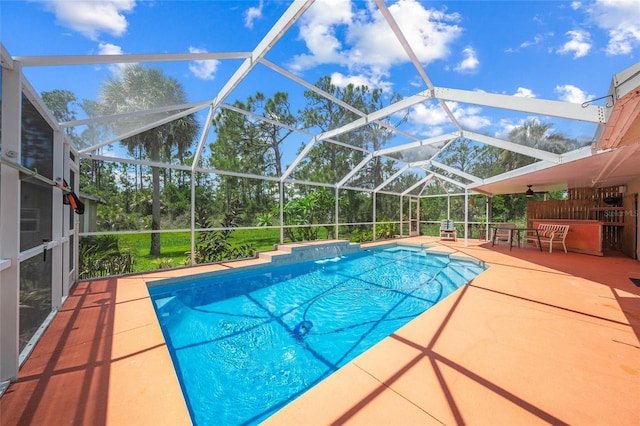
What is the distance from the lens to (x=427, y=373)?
7.06 ft

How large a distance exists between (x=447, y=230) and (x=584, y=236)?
513 centimetres

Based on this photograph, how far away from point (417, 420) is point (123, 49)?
17.4 ft

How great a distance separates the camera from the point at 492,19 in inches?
193

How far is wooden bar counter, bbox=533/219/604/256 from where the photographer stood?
27.0 feet

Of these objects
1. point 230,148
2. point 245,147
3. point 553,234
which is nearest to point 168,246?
point 230,148

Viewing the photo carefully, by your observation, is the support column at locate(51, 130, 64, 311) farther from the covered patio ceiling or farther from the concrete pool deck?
the covered patio ceiling

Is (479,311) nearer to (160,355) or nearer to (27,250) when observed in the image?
(160,355)

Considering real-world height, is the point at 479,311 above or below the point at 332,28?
below

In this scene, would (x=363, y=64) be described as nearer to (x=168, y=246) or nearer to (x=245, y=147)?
(x=245, y=147)

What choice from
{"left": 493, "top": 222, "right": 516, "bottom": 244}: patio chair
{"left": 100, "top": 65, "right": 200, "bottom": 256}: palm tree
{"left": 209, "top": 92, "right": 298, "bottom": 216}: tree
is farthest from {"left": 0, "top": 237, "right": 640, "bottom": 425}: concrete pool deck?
{"left": 493, "top": 222, "right": 516, "bottom": 244}: patio chair

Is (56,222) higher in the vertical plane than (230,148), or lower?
lower

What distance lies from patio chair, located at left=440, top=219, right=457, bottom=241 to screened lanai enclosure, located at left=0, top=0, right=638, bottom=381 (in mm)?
1180

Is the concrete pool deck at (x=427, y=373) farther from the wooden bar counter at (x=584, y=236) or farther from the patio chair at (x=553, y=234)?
the wooden bar counter at (x=584, y=236)

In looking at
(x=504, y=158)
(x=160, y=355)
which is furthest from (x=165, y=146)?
(x=504, y=158)
